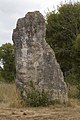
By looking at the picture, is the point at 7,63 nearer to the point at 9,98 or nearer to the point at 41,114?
the point at 9,98

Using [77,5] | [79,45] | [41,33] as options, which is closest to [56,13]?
[77,5]

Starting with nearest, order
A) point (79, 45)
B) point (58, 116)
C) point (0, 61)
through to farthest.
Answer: point (58, 116) < point (79, 45) < point (0, 61)

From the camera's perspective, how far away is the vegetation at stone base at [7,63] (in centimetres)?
3221

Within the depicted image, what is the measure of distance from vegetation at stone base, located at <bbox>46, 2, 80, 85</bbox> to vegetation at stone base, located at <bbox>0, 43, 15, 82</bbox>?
6.33m

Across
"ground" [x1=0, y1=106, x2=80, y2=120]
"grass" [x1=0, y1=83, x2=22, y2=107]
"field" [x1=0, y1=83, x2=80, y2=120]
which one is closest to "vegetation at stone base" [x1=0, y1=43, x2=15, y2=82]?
"grass" [x1=0, y1=83, x2=22, y2=107]

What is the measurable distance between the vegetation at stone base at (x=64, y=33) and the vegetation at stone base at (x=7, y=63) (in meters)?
6.33

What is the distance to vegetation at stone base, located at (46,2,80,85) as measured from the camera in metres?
25.8

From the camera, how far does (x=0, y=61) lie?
1319 inches

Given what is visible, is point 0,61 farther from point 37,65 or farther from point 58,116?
point 58,116

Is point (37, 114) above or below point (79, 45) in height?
below

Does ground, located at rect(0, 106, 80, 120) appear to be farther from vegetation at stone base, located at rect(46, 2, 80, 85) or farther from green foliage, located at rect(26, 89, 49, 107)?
vegetation at stone base, located at rect(46, 2, 80, 85)

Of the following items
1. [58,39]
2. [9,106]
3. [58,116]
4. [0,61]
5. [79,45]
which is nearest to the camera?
[58,116]

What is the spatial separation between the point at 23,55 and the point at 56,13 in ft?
37.7

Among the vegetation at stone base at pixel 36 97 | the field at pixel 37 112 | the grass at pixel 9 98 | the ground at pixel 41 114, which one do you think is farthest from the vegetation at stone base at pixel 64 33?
the ground at pixel 41 114
